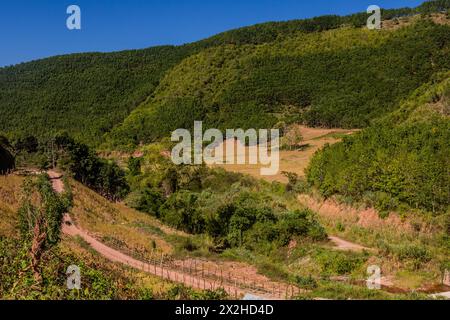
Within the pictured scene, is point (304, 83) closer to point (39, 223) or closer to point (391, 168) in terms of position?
point (391, 168)

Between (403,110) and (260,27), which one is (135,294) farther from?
(260,27)

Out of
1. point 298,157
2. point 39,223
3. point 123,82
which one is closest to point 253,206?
point 39,223

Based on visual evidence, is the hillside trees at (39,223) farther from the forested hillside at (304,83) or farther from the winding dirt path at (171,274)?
the forested hillside at (304,83)

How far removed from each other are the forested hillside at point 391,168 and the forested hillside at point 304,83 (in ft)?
195

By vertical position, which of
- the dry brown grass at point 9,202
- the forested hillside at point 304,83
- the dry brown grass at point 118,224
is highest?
the forested hillside at point 304,83

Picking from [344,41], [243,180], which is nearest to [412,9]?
[344,41]

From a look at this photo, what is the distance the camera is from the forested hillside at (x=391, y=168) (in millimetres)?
30047

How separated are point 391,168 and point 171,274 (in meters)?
19.0

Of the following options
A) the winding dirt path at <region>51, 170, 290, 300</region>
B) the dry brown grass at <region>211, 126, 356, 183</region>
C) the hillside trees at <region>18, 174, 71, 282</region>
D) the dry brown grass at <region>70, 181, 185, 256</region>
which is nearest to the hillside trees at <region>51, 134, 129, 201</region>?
the dry brown grass at <region>70, 181, 185, 256</region>

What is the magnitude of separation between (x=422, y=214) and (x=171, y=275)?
17.6 meters

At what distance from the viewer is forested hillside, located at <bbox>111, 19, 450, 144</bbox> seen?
343 ft

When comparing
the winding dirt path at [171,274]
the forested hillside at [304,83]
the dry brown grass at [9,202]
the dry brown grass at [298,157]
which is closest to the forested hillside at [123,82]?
the forested hillside at [304,83]

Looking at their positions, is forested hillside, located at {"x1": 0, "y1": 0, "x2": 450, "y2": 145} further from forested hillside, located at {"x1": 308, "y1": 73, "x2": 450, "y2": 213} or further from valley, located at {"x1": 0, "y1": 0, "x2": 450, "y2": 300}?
forested hillside, located at {"x1": 308, "y1": 73, "x2": 450, "y2": 213}

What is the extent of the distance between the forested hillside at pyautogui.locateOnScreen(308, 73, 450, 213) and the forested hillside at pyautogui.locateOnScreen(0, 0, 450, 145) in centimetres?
5989
